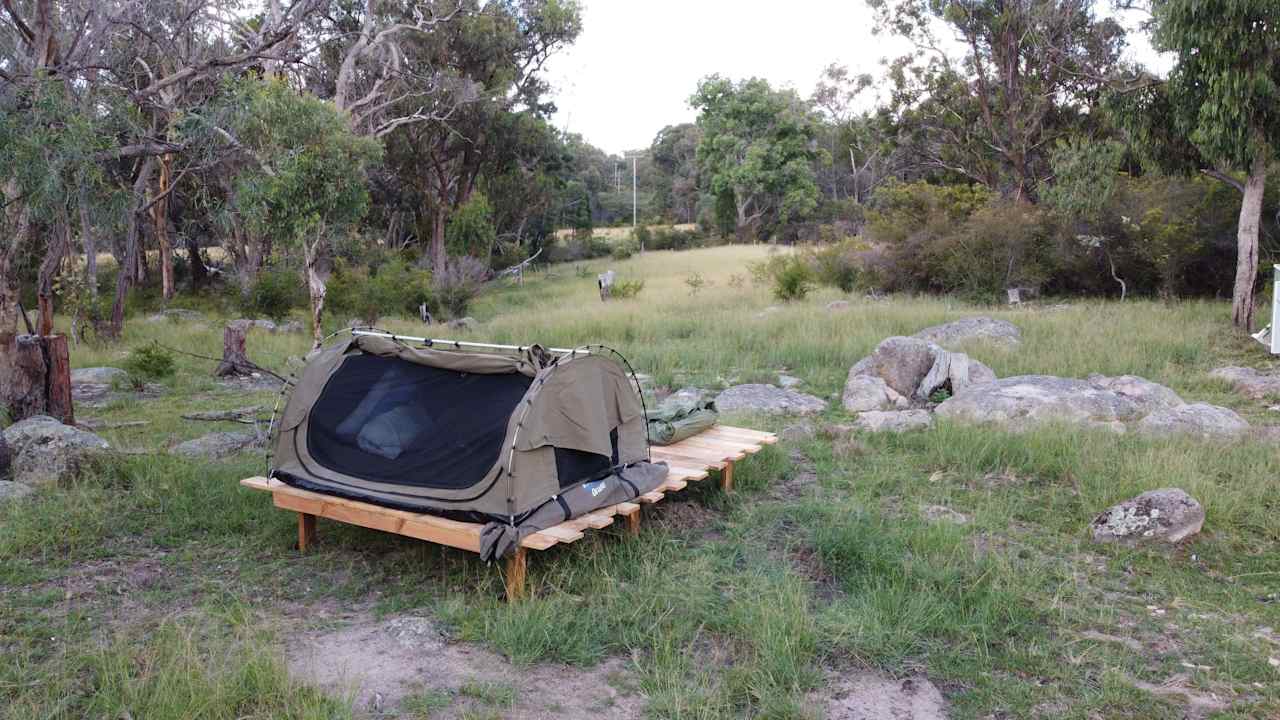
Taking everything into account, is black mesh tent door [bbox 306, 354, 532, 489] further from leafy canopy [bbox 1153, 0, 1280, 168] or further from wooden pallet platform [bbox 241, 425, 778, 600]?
leafy canopy [bbox 1153, 0, 1280, 168]

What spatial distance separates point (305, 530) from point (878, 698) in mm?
3820

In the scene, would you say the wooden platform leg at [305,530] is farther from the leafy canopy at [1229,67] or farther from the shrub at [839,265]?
the shrub at [839,265]

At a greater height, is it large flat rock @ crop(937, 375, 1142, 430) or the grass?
large flat rock @ crop(937, 375, 1142, 430)

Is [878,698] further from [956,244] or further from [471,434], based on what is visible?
[956,244]

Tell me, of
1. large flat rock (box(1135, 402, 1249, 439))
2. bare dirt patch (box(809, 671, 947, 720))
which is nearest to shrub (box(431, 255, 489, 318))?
large flat rock (box(1135, 402, 1249, 439))

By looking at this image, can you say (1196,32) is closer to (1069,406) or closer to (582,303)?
(1069,406)

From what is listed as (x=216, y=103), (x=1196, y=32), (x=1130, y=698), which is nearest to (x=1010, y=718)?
(x=1130, y=698)

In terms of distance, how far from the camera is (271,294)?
67.6 ft

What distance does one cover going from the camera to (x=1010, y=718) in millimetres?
3846

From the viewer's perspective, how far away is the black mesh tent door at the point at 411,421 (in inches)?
217

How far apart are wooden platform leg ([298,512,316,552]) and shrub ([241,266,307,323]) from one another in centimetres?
1556

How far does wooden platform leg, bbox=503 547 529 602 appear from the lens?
499 cm

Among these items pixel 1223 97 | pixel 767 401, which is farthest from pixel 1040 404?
pixel 1223 97

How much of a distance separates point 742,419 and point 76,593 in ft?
19.5
